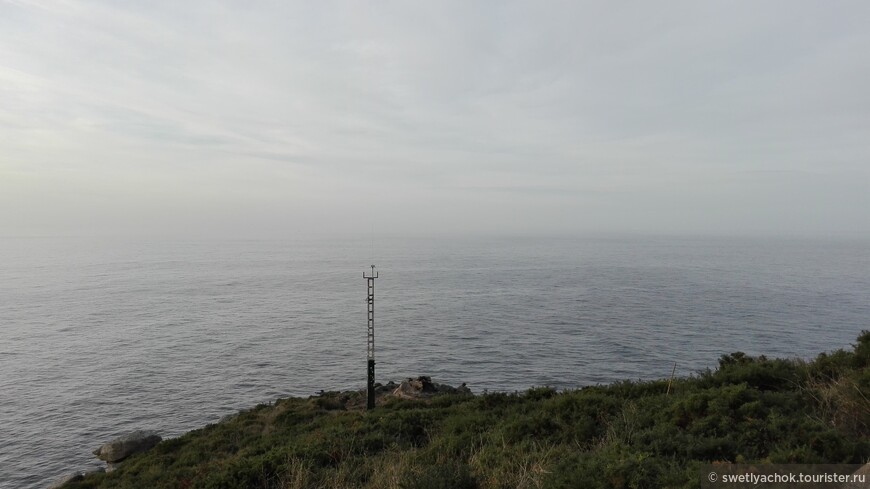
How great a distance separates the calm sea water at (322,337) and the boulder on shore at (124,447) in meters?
1.55

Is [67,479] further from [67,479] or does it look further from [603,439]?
[603,439]

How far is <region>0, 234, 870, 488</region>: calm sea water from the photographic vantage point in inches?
1340

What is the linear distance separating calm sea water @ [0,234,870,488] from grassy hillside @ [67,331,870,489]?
17.6 meters

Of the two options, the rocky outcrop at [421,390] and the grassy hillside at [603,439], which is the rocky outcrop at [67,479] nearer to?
the grassy hillside at [603,439]

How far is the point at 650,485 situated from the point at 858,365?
34.4 ft

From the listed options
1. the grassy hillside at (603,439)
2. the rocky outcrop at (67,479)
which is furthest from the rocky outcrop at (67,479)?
the grassy hillside at (603,439)

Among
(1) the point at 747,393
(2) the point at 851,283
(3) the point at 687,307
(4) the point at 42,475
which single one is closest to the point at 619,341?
(3) the point at 687,307

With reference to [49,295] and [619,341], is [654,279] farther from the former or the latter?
[49,295]

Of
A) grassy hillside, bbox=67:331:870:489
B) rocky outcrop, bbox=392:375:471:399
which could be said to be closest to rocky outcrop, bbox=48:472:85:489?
grassy hillside, bbox=67:331:870:489

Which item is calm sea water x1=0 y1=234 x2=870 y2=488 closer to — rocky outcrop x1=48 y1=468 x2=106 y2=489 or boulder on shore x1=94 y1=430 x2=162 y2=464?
boulder on shore x1=94 y1=430 x2=162 y2=464

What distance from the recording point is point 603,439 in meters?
11.2

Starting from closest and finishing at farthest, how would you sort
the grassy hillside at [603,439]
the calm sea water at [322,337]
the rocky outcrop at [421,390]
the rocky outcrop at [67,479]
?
the grassy hillside at [603,439]
the rocky outcrop at [67,479]
the rocky outcrop at [421,390]
the calm sea water at [322,337]

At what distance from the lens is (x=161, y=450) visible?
2395 cm

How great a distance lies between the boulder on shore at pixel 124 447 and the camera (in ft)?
81.6
